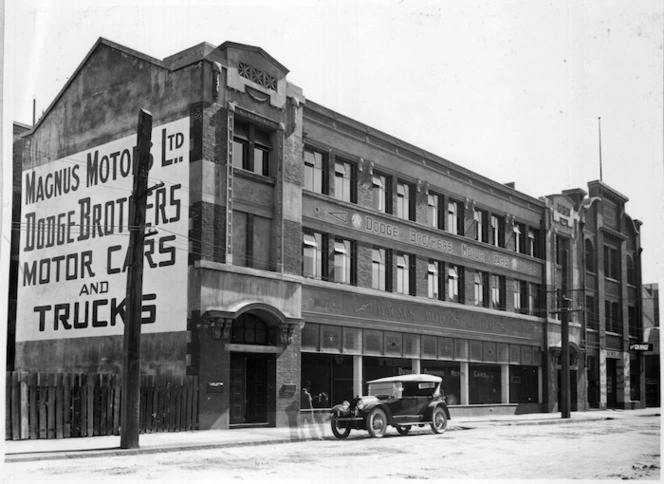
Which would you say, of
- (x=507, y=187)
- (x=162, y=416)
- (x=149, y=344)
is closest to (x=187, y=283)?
(x=149, y=344)

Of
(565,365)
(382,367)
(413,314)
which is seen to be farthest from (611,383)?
(382,367)

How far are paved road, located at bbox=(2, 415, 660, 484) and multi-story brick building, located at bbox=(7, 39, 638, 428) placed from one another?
201 inches

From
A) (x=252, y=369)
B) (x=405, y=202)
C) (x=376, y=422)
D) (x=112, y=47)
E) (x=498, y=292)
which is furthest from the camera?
(x=498, y=292)

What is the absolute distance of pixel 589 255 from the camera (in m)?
48.8

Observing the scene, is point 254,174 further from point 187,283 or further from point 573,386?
point 573,386

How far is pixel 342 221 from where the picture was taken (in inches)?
1252

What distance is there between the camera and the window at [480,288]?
4016 cm

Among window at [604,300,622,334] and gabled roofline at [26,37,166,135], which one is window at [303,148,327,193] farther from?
window at [604,300,622,334]

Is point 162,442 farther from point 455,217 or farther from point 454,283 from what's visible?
point 455,217

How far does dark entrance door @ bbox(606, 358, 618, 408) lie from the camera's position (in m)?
48.8

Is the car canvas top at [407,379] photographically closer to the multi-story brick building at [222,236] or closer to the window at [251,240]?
the multi-story brick building at [222,236]

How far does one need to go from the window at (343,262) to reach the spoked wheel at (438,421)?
6.78 meters

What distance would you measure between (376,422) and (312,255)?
7.96 metres

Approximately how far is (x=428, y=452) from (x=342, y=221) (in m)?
13.2
